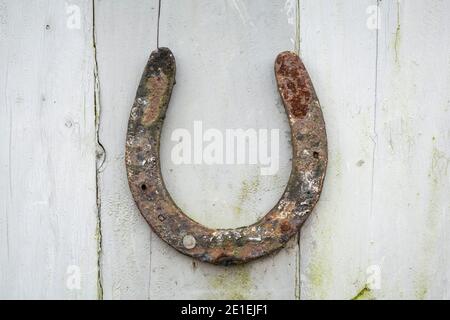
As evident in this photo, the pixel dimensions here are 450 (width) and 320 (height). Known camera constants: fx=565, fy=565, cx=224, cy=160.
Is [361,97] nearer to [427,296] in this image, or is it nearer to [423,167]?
[423,167]

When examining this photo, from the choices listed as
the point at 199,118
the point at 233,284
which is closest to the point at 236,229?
the point at 233,284

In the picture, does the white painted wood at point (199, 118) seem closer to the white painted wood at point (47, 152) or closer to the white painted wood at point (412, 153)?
the white painted wood at point (47, 152)

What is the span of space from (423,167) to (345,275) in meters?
0.29

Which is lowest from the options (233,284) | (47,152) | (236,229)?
(233,284)

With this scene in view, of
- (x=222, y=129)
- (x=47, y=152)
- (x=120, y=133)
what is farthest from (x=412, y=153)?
(x=47, y=152)

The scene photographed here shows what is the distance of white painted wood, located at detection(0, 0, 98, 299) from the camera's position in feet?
3.95

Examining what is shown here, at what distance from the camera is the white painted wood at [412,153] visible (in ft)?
3.95

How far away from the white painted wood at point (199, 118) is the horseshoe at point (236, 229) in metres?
0.04

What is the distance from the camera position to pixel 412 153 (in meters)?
1.22

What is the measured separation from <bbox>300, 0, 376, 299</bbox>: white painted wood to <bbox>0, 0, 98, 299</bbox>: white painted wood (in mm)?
472

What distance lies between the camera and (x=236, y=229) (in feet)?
3.92

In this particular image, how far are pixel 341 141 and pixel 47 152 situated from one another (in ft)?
2.08

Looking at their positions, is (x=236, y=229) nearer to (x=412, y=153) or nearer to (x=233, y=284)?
(x=233, y=284)

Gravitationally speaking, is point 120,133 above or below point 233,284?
above
